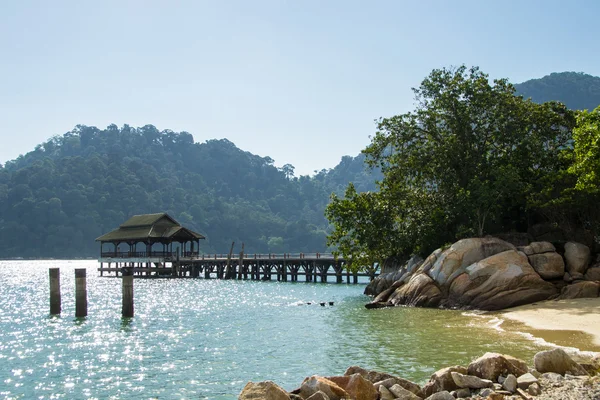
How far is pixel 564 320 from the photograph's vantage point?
21.8 meters

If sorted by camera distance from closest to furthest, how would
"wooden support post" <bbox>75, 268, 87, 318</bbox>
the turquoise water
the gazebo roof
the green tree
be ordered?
1. the turquoise water
2. the green tree
3. "wooden support post" <bbox>75, 268, 87, 318</bbox>
4. the gazebo roof

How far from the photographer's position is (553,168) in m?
33.9

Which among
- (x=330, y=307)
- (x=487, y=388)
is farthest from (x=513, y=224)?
(x=487, y=388)

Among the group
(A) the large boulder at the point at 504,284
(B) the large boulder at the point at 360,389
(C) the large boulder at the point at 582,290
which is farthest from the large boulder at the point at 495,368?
(C) the large boulder at the point at 582,290

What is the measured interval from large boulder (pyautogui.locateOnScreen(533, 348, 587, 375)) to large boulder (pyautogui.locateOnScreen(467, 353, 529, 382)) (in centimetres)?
38

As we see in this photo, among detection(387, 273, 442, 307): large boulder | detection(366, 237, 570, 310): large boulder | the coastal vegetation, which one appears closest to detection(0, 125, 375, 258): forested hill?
the coastal vegetation

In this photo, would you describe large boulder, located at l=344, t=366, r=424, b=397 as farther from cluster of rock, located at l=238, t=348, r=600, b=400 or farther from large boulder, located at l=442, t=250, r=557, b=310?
large boulder, located at l=442, t=250, r=557, b=310

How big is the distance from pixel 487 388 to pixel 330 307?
75.7 feet

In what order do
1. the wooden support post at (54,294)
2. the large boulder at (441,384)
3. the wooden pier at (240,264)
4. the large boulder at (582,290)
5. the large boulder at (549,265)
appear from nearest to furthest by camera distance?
1. the large boulder at (441,384)
2. the large boulder at (582,290)
3. the large boulder at (549,265)
4. the wooden support post at (54,294)
5. the wooden pier at (240,264)

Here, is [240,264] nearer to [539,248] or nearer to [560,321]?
[539,248]

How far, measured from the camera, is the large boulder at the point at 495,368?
1140cm

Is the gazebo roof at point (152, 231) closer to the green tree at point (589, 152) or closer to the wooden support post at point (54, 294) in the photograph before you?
the wooden support post at point (54, 294)

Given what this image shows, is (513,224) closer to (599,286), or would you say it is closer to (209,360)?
(599,286)

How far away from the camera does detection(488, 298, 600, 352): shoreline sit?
18266 mm
